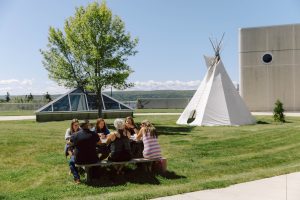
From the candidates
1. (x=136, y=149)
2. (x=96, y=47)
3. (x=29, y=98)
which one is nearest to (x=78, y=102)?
(x=96, y=47)

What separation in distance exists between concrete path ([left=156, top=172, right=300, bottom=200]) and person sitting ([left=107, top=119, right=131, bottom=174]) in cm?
206

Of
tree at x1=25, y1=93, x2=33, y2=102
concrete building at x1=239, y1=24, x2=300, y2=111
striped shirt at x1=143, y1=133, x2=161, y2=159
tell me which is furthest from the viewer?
tree at x1=25, y1=93, x2=33, y2=102

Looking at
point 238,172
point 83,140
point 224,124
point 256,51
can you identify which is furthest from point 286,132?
point 256,51

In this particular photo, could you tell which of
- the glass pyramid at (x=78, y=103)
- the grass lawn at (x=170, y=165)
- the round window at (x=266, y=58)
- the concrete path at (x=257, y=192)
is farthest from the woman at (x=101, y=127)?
the round window at (x=266, y=58)

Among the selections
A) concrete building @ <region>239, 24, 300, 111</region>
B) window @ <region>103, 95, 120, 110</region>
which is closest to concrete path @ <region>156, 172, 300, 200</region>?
window @ <region>103, 95, 120, 110</region>

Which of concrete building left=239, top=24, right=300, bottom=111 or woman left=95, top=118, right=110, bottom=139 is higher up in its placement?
concrete building left=239, top=24, right=300, bottom=111

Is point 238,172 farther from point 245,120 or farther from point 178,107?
point 178,107

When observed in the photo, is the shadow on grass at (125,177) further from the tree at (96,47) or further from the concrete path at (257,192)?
the tree at (96,47)

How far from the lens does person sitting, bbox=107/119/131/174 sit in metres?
A: 9.23

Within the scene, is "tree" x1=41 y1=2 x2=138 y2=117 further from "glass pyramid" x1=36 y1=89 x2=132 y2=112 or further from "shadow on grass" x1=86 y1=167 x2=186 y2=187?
"shadow on grass" x1=86 y1=167 x2=186 y2=187

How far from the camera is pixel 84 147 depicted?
8.93 metres

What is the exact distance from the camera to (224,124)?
23.9 m

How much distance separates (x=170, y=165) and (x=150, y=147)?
1.63 metres

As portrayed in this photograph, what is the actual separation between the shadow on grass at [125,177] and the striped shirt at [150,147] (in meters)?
0.46
